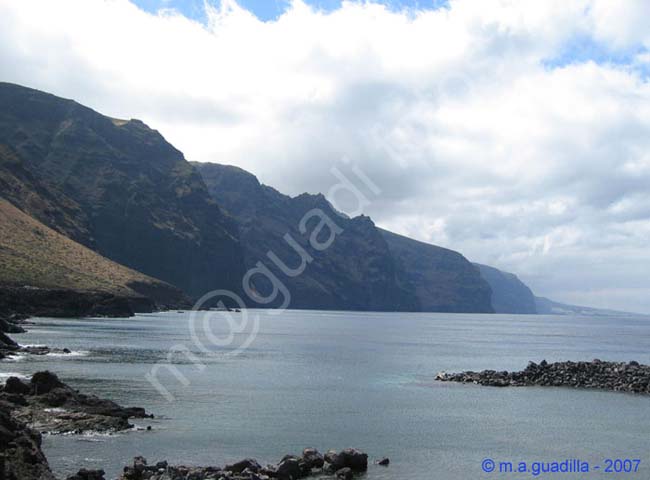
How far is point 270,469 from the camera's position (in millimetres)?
40219

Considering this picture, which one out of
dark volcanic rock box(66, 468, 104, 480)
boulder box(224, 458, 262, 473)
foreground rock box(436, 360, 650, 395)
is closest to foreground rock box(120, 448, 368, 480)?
boulder box(224, 458, 262, 473)

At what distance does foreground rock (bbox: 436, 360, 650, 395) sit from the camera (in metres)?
88.0

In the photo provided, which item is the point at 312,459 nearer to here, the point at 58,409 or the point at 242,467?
the point at 242,467

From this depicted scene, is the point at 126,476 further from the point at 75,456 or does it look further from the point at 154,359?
the point at 154,359

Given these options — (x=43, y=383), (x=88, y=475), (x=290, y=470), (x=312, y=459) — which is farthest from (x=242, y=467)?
(x=43, y=383)

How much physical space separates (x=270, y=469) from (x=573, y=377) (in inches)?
2515

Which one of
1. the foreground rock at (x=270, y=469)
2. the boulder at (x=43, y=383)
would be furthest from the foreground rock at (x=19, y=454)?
the boulder at (x=43, y=383)

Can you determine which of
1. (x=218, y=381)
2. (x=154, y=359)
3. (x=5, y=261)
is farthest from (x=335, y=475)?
(x=5, y=261)

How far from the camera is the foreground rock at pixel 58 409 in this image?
50.2 m

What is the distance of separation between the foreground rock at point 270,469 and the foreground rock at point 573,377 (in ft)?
170

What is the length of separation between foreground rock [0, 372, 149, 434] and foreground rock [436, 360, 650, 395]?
51549mm

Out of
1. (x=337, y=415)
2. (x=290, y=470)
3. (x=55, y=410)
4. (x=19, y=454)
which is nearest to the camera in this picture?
(x=19, y=454)

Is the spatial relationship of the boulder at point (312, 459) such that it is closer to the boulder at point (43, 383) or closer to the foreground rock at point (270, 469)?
the foreground rock at point (270, 469)

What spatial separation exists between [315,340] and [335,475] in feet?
460
